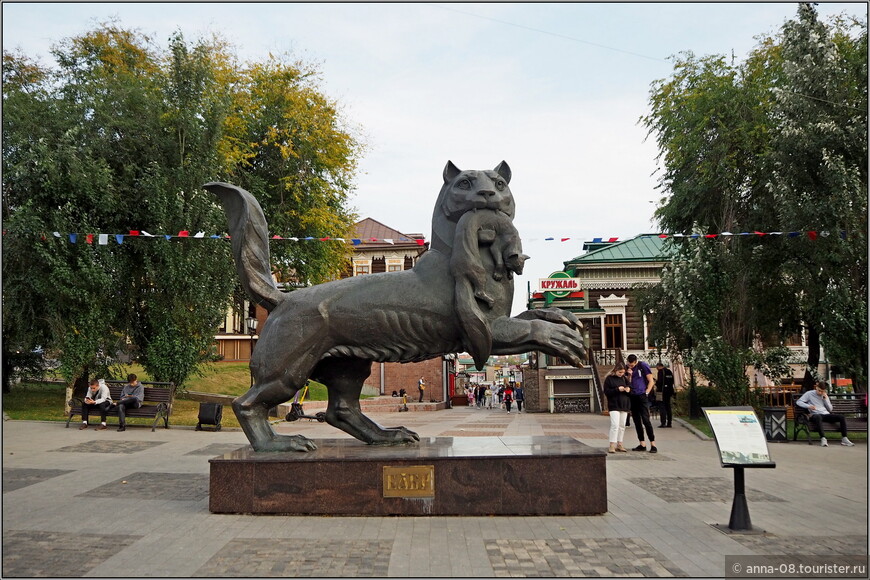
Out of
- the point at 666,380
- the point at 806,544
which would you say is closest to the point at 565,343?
the point at 806,544

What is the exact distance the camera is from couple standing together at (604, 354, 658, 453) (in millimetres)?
11969

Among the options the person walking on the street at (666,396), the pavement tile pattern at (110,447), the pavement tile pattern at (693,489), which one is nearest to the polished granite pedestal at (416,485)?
the pavement tile pattern at (693,489)

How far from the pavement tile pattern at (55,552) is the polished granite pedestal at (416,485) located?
3.80 ft

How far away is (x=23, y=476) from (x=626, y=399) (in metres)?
9.06

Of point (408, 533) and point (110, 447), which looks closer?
point (408, 533)

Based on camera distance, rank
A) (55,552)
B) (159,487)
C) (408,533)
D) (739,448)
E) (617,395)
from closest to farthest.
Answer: (55,552) < (408,533) < (739,448) < (159,487) < (617,395)

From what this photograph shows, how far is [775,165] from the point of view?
1727cm

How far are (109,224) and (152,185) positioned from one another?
1566 millimetres

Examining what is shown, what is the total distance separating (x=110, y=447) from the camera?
41.3ft

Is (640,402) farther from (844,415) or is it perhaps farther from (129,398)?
(129,398)

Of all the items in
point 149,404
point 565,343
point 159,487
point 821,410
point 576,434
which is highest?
point 565,343

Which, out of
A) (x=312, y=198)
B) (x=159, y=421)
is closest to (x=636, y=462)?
(x=159, y=421)

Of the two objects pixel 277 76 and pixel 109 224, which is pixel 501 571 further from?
pixel 277 76

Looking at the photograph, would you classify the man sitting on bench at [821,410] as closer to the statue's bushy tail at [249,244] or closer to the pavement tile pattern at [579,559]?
the pavement tile pattern at [579,559]
